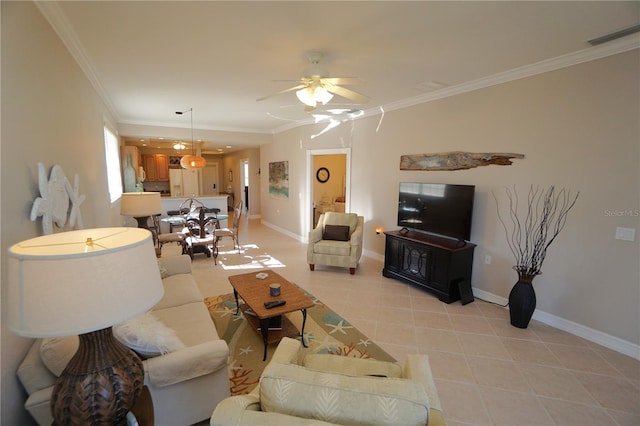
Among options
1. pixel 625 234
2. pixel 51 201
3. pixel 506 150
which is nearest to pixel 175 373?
pixel 51 201

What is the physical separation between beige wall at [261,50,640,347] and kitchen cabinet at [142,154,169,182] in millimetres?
9478

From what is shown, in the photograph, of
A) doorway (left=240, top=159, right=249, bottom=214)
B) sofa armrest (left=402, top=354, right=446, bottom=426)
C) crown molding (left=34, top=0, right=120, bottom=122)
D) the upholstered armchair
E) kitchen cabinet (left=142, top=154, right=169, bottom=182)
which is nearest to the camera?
sofa armrest (left=402, top=354, right=446, bottom=426)

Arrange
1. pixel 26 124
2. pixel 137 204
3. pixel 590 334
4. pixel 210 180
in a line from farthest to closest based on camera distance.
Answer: pixel 210 180 < pixel 137 204 < pixel 590 334 < pixel 26 124

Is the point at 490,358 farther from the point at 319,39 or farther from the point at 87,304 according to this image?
the point at 319,39

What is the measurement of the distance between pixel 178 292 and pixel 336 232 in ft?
9.00

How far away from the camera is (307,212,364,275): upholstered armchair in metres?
4.75

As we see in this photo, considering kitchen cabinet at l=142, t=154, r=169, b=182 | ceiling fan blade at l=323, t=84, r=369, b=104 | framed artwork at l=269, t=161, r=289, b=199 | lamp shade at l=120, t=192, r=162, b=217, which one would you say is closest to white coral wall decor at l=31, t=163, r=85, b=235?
lamp shade at l=120, t=192, r=162, b=217

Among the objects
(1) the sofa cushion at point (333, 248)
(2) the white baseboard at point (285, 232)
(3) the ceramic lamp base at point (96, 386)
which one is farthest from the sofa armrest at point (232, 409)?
(2) the white baseboard at point (285, 232)

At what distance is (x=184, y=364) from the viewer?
1.69 metres

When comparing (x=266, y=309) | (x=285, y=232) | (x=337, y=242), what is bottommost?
(x=285, y=232)

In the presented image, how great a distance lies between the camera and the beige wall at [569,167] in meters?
2.71

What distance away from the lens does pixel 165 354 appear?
1.72 metres

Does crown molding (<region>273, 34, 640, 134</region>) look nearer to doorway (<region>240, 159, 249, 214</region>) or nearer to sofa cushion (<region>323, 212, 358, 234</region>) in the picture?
sofa cushion (<region>323, 212, 358, 234</region>)

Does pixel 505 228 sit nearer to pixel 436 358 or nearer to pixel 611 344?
pixel 611 344
